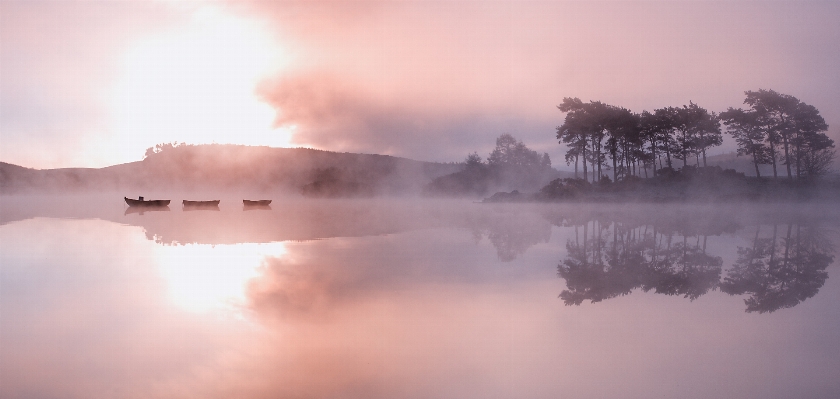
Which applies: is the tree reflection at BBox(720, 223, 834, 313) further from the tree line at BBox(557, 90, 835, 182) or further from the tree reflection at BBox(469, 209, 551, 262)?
the tree line at BBox(557, 90, 835, 182)

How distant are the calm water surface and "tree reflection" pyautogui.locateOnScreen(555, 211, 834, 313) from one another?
83mm

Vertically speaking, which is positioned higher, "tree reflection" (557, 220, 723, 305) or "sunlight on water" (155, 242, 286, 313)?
"sunlight on water" (155, 242, 286, 313)

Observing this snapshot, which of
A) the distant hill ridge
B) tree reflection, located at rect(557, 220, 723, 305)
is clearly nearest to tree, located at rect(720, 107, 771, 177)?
tree reflection, located at rect(557, 220, 723, 305)

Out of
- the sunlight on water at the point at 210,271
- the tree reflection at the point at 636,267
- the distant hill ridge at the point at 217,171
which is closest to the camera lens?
the sunlight on water at the point at 210,271

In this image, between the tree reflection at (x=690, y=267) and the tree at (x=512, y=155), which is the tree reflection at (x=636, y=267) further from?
the tree at (x=512, y=155)

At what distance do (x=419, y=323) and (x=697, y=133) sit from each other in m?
59.0

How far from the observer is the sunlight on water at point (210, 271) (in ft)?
30.0

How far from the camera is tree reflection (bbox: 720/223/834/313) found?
368 inches

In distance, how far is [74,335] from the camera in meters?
7.15

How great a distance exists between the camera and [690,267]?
40.8ft

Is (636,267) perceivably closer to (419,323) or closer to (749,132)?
(419,323)

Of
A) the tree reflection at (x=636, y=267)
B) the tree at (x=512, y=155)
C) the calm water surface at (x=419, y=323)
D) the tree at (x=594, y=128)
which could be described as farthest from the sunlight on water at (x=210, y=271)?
the tree at (x=512, y=155)

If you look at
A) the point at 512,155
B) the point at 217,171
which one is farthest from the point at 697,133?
the point at 217,171

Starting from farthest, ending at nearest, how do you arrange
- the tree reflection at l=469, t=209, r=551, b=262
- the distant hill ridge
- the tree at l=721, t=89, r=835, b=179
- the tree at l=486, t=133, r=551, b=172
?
the distant hill ridge, the tree at l=486, t=133, r=551, b=172, the tree at l=721, t=89, r=835, b=179, the tree reflection at l=469, t=209, r=551, b=262
